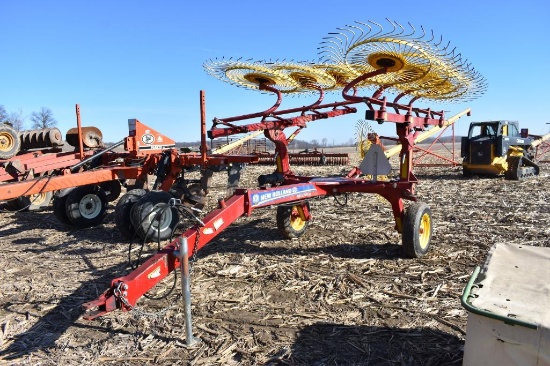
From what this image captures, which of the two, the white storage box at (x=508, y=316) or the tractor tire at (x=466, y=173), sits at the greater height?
the tractor tire at (x=466, y=173)

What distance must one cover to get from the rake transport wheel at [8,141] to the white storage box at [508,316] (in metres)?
9.71

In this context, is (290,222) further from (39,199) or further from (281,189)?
(39,199)

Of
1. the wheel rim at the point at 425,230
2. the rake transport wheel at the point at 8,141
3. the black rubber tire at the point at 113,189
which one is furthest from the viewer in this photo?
the rake transport wheel at the point at 8,141

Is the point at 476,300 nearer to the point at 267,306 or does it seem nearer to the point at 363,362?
the point at 363,362

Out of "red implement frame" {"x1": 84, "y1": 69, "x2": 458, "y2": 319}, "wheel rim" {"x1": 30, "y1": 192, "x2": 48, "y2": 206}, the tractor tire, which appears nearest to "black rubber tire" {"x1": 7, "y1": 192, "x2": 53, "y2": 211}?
"wheel rim" {"x1": 30, "y1": 192, "x2": 48, "y2": 206}

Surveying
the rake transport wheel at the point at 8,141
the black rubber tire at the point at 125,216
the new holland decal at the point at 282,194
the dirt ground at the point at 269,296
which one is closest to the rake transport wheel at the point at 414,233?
the dirt ground at the point at 269,296

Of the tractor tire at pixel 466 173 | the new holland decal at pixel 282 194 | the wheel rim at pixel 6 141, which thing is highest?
the wheel rim at pixel 6 141

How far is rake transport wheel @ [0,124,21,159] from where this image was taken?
9367 millimetres

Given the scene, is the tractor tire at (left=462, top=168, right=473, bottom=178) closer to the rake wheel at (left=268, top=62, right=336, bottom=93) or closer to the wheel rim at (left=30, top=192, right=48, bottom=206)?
the rake wheel at (left=268, top=62, right=336, bottom=93)

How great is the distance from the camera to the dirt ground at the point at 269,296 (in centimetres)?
325

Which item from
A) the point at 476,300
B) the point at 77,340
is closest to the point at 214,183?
the point at 77,340

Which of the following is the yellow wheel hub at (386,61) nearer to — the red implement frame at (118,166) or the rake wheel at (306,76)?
the rake wheel at (306,76)

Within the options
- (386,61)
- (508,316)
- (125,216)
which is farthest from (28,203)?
(508,316)

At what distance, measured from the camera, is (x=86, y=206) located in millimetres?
7785
